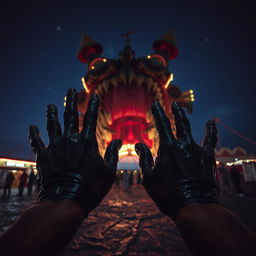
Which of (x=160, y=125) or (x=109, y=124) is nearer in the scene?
(x=160, y=125)

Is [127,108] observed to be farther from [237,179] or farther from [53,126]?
[53,126]

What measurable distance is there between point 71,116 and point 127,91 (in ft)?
21.0

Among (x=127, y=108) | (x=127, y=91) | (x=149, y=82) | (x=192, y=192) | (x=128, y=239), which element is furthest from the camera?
(x=127, y=108)

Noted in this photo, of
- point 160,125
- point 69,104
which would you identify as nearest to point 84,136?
point 69,104

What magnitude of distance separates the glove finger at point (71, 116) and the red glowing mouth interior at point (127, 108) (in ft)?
19.8

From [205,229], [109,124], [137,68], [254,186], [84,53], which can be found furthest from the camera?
[84,53]

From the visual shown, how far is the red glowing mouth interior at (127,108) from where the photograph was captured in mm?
7266

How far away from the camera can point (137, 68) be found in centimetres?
716

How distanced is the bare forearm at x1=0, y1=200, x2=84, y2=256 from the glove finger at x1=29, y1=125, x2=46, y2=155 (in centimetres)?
49

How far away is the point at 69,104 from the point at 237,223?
4.03ft

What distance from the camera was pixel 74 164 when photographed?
0.91 m

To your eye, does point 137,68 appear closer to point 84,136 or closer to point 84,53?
point 84,53

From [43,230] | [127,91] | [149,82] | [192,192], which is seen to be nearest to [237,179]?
[149,82]

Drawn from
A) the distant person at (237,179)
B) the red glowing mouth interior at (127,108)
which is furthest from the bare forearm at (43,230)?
the distant person at (237,179)
